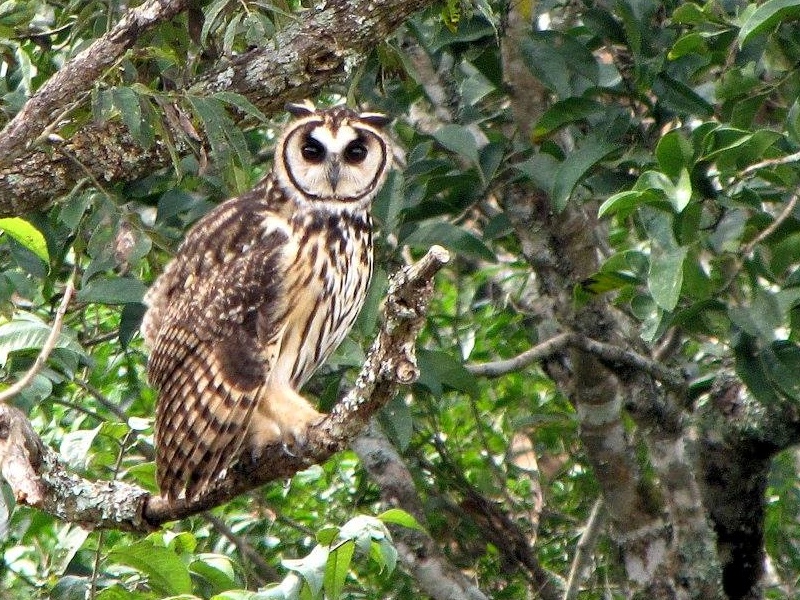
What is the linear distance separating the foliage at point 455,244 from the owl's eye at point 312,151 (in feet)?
0.35

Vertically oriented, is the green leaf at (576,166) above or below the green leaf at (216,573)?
above

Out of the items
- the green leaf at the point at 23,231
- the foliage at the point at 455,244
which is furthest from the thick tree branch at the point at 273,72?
the green leaf at the point at 23,231

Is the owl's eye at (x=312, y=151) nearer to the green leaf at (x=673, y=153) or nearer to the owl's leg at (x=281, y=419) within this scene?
the owl's leg at (x=281, y=419)

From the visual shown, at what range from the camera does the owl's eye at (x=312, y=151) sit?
362 cm

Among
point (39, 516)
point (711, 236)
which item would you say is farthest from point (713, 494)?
point (39, 516)

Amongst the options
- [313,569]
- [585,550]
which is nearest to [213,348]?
[313,569]

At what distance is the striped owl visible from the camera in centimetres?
324

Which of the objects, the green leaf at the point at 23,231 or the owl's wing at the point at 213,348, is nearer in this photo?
the green leaf at the point at 23,231

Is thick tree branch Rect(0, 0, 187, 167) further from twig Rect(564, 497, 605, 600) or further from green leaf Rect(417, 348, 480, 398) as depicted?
twig Rect(564, 497, 605, 600)

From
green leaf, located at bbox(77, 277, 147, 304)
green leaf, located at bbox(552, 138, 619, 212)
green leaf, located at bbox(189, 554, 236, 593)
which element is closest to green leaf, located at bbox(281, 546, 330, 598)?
green leaf, located at bbox(189, 554, 236, 593)

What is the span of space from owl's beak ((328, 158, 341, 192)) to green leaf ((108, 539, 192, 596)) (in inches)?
47.9

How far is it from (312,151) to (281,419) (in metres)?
0.80

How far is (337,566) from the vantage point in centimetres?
253

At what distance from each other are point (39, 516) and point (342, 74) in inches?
61.1
